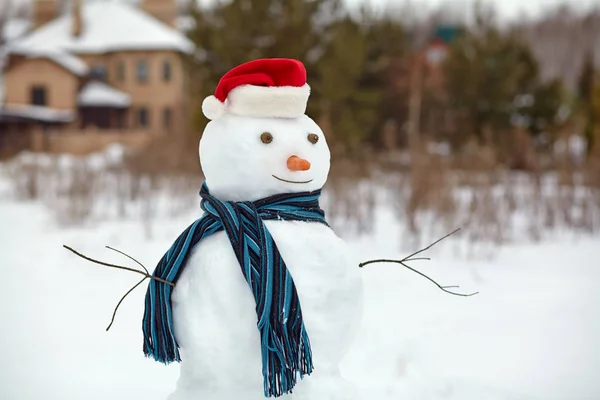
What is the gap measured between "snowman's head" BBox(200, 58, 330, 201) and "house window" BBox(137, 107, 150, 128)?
2261cm

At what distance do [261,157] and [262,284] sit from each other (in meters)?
0.48

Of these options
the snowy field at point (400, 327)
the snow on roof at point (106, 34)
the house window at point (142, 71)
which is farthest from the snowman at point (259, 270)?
the house window at point (142, 71)

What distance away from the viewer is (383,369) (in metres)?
3.90

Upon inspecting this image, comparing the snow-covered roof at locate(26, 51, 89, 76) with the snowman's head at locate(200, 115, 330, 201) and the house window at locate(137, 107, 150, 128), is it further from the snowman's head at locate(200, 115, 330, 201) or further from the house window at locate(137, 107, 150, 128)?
the snowman's head at locate(200, 115, 330, 201)

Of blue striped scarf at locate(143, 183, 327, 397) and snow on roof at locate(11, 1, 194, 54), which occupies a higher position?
snow on roof at locate(11, 1, 194, 54)

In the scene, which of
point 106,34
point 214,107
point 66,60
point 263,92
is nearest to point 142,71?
point 106,34

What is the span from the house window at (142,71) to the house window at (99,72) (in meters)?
1.29

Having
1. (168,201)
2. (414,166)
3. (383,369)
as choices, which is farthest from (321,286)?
(168,201)

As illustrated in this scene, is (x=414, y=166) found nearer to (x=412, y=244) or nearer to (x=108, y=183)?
(x=412, y=244)

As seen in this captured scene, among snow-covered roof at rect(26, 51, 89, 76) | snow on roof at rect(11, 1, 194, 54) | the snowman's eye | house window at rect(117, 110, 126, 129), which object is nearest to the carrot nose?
the snowman's eye

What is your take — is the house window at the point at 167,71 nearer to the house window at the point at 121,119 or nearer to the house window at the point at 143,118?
the house window at the point at 143,118

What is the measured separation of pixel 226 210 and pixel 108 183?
8541 millimetres

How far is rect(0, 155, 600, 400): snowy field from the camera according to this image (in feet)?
12.5

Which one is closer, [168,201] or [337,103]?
[168,201]
